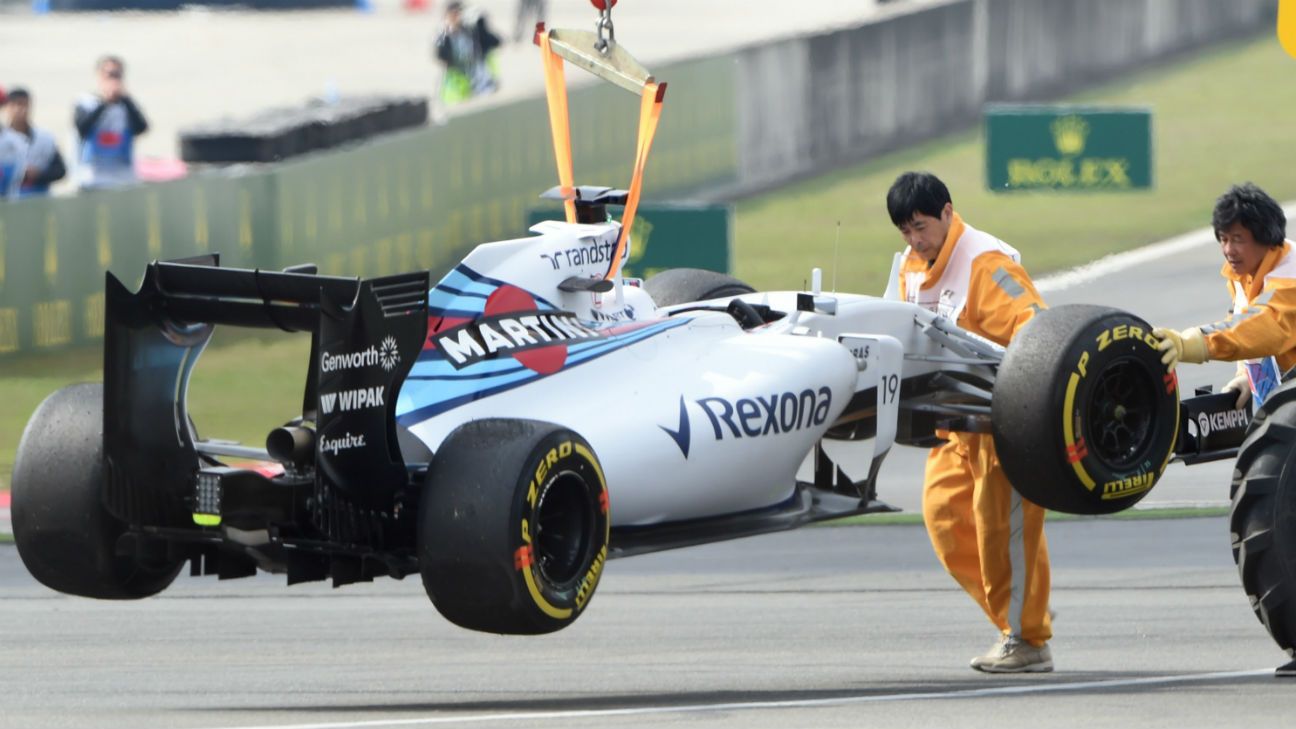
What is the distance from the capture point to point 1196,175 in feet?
102

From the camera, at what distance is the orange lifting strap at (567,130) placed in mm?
9961

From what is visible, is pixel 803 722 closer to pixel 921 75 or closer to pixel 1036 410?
pixel 1036 410

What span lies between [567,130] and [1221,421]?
2.89 meters

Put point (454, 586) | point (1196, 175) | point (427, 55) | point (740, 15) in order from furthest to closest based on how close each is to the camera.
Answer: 1. point (740, 15)
2. point (427, 55)
3. point (1196, 175)
4. point (454, 586)

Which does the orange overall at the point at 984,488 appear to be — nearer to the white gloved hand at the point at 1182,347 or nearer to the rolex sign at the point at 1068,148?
the white gloved hand at the point at 1182,347

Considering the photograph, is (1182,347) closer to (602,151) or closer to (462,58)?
(602,151)

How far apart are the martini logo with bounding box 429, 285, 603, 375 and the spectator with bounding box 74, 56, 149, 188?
49.4 feet

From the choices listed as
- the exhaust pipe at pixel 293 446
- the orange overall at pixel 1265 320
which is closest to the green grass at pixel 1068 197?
the orange overall at pixel 1265 320

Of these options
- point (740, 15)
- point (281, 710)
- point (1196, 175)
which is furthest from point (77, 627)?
point (740, 15)

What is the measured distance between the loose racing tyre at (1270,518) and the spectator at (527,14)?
36.2m

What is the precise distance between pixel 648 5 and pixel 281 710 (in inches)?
1690

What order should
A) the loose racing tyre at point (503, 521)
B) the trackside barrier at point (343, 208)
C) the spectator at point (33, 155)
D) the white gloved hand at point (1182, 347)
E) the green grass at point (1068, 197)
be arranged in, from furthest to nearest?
1. the green grass at point (1068, 197)
2. the spectator at point (33, 155)
3. the trackside barrier at point (343, 208)
4. the white gloved hand at point (1182, 347)
5. the loose racing tyre at point (503, 521)

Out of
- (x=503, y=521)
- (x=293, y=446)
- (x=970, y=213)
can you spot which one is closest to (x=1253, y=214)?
(x=503, y=521)

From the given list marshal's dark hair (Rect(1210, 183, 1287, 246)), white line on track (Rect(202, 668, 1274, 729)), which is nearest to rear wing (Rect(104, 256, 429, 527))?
white line on track (Rect(202, 668, 1274, 729))
